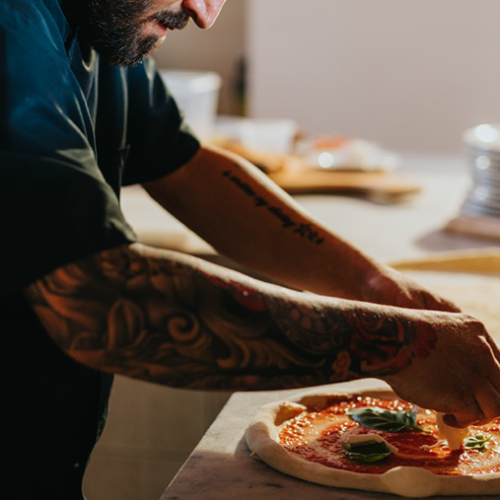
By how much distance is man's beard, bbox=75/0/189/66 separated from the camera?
1125 mm

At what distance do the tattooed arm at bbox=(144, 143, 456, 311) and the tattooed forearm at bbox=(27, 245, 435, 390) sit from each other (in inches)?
19.0

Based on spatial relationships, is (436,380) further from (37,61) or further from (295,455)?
(37,61)

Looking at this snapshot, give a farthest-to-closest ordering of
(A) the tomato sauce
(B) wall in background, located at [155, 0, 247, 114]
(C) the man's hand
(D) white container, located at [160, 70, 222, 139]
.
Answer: (B) wall in background, located at [155, 0, 247, 114] < (D) white container, located at [160, 70, 222, 139] < (A) the tomato sauce < (C) the man's hand

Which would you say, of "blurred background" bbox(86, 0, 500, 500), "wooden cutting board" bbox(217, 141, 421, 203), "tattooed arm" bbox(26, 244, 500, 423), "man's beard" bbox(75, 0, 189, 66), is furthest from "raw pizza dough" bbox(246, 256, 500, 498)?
"blurred background" bbox(86, 0, 500, 500)

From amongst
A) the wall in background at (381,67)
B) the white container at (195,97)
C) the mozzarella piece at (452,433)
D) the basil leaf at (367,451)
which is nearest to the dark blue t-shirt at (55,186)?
the basil leaf at (367,451)

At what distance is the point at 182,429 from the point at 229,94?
3.76 meters

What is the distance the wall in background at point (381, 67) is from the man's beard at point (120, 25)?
3.54 metres

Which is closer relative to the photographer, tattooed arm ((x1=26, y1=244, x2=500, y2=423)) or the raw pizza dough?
tattooed arm ((x1=26, y1=244, x2=500, y2=423))

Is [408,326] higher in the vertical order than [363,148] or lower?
higher

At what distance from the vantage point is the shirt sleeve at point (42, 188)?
0.91 metres

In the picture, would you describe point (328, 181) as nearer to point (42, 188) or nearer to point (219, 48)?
point (42, 188)

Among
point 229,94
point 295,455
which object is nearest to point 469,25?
point 229,94

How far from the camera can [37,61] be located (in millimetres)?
998

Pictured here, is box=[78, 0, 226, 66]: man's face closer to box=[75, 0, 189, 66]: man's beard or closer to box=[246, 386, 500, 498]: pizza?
box=[75, 0, 189, 66]: man's beard
